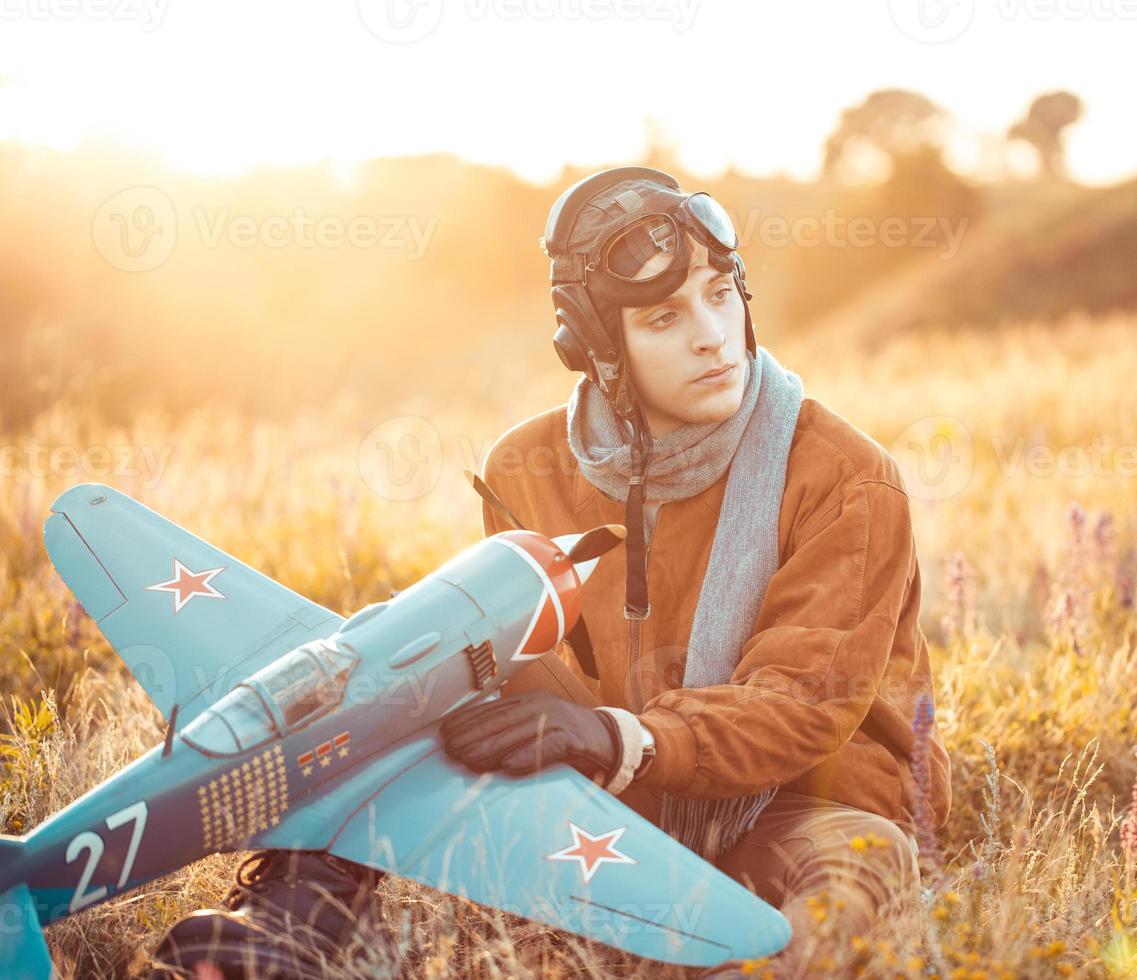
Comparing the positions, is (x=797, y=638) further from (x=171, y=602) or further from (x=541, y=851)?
(x=171, y=602)

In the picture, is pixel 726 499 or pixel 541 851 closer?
pixel 541 851

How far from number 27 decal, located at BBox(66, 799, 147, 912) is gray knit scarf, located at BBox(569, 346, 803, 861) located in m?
1.58

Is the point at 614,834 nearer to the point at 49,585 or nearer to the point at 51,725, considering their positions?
the point at 51,725

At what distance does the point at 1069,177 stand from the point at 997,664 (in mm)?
44443

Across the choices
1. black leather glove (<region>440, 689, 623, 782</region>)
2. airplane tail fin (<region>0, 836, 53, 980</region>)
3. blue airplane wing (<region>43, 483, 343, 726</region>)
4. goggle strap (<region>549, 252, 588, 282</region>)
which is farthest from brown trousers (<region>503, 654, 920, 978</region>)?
airplane tail fin (<region>0, 836, 53, 980</region>)

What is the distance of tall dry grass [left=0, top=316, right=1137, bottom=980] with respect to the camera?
10.0 feet

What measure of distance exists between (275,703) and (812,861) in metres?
1.54

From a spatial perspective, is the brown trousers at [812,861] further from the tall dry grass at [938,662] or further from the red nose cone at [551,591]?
the red nose cone at [551,591]

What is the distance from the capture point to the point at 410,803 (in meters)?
2.93

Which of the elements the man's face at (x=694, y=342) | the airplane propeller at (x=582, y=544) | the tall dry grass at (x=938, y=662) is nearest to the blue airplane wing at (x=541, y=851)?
the tall dry grass at (x=938, y=662)

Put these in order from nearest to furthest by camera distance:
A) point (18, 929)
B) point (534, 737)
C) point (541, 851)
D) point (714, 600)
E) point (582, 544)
→ point (18, 929), point (541, 851), point (534, 737), point (582, 544), point (714, 600)

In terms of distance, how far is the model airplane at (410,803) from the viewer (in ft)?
8.66

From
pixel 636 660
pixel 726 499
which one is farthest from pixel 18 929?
pixel 726 499

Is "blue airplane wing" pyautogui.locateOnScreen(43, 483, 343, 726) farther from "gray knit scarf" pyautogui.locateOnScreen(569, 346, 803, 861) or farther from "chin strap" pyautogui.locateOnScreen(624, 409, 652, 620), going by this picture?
"gray knit scarf" pyautogui.locateOnScreen(569, 346, 803, 861)
